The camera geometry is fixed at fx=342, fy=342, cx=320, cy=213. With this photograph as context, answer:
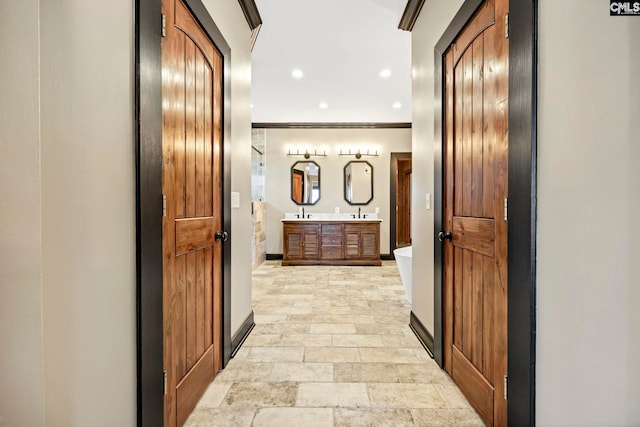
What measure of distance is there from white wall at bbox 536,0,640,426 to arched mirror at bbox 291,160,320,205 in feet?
18.7

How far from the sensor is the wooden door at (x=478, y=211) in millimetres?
1471

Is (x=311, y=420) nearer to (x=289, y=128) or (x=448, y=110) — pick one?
(x=448, y=110)

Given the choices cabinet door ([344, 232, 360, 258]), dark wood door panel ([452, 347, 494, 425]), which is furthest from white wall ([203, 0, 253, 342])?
cabinet door ([344, 232, 360, 258])

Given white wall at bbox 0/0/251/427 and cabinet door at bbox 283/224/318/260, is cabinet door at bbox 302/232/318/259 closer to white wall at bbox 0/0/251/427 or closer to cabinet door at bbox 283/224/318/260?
cabinet door at bbox 283/224/318/260

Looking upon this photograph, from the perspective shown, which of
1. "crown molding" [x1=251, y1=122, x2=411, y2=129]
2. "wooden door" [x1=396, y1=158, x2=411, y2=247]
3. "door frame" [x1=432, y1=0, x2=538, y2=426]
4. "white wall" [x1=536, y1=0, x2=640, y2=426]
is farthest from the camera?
"wooden door" [x1=396, y1=158, x2=411, y2=247]

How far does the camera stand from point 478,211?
1.73 metres

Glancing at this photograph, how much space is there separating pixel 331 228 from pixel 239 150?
147 inches

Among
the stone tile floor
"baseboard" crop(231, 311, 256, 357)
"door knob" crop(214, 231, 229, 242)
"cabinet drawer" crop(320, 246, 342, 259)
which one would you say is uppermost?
"door knob" crop(214, 231, 229, 242)

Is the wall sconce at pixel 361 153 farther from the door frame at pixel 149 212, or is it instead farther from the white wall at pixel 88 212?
the white wall at pixel 88 212

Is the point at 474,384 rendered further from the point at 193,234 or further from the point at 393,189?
the point at 393,189

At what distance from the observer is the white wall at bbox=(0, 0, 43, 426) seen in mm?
788

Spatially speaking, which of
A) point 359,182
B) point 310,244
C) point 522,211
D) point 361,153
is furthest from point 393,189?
point 522,211

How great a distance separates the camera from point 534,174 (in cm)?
120

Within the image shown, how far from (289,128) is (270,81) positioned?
2133mm
